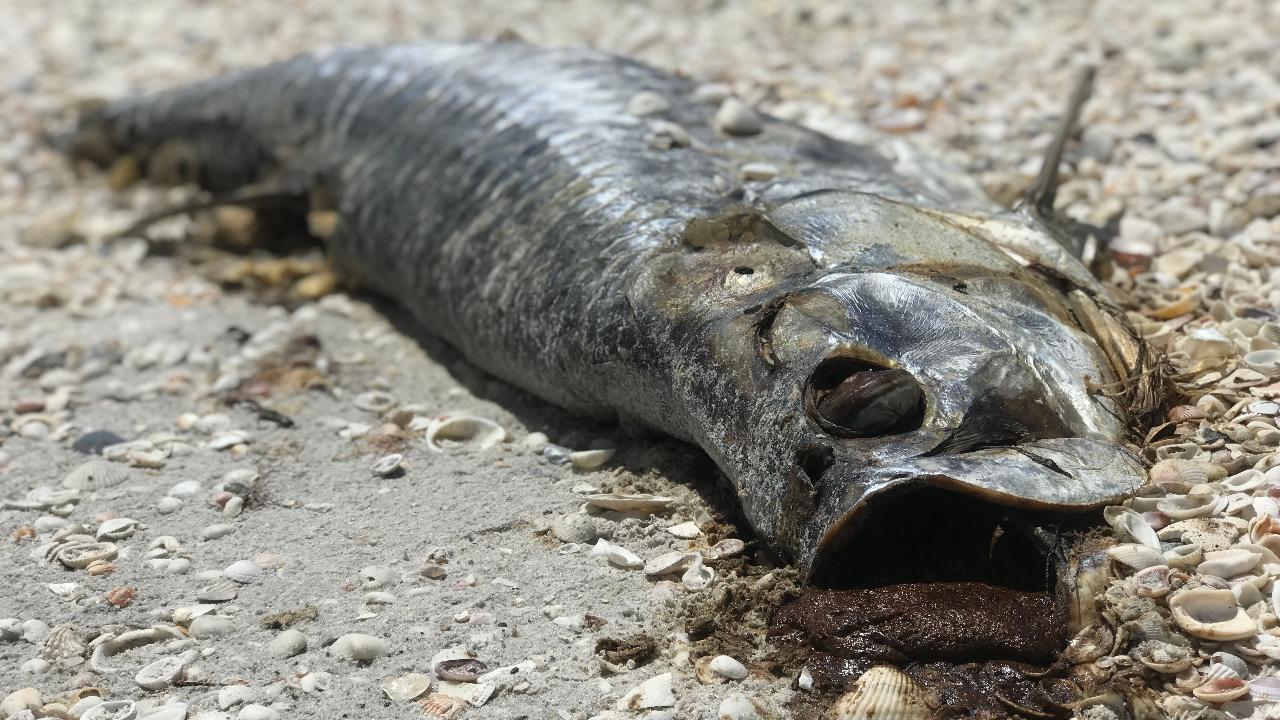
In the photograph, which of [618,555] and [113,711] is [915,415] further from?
[113,711]

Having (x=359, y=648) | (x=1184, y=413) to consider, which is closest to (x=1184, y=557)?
(x=1184, y=413)

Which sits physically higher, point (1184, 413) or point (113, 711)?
point (1184, 413)

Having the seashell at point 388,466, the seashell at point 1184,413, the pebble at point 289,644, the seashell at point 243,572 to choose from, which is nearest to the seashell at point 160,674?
the pebble at point 289,644

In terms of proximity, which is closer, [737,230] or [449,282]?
[737,230]

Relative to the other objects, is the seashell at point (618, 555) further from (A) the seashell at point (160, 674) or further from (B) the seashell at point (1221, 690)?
(B) the seashell at point (1221, 690)

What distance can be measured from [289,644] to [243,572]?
38 cm

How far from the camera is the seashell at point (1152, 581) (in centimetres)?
268

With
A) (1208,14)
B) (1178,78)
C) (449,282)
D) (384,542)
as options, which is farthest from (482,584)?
(1208,14)

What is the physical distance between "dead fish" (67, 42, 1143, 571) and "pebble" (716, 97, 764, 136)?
0.4 inches

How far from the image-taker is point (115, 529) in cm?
347

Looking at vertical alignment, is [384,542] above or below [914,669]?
below

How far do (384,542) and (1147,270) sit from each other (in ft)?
8.31

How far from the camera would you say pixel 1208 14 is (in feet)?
19.6

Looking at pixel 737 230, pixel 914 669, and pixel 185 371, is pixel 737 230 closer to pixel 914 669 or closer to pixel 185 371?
pixel 914 669
